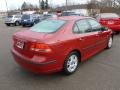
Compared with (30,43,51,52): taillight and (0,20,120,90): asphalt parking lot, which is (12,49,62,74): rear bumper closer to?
(30,43,51,52): taillight

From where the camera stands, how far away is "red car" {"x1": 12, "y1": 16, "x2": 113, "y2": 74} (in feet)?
13.1

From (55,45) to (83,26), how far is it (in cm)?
144

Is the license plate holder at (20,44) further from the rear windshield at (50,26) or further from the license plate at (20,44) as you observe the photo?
the rear windshield at (50,26)

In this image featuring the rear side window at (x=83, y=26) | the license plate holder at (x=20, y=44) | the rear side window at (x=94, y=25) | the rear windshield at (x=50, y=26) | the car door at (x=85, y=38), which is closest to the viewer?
the license plate holder at (x=20, y=44)

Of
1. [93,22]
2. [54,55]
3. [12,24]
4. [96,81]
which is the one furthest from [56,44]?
[12,24]

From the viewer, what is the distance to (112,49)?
720 cm

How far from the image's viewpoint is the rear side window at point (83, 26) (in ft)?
16.3

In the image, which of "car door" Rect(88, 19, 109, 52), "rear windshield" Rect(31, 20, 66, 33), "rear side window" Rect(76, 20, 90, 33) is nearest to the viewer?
"rear windshield" Rect(31, 20, 66, 33)

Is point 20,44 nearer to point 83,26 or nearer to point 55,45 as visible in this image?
point 55,45

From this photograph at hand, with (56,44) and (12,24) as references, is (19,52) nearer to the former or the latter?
(56,44)

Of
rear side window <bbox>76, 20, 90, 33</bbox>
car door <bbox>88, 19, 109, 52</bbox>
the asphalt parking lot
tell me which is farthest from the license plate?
car door <bbox>88, 19, 109, 52</bbox>

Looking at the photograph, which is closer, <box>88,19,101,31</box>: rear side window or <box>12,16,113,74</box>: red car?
<box>12,16,113,74</box>: red car

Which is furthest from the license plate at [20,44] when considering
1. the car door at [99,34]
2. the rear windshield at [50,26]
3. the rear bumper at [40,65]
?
the car door at [99,34]

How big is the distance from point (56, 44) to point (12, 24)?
20982mm
